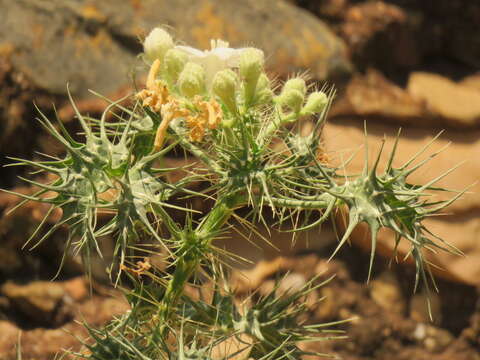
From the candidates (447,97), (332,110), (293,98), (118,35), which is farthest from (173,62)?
(447,97)

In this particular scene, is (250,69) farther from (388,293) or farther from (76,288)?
(388,293)

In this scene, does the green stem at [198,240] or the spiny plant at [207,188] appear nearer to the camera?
the spiny plant at [207,188]

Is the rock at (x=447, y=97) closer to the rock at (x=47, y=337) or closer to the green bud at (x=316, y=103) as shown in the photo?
the rock at (x=47, y=337)

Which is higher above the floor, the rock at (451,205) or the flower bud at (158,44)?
the flower bud at (158,44)

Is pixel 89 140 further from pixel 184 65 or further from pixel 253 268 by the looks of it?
pixel 253 268

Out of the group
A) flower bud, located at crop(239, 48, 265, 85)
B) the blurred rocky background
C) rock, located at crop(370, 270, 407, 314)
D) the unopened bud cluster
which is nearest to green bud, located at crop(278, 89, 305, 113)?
the unopened bud cluster

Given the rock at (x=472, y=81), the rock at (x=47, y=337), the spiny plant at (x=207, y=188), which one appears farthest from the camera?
the rock at (x=472, y=81)

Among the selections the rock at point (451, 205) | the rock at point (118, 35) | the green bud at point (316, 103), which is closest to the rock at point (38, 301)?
the rock at point (118, 35)

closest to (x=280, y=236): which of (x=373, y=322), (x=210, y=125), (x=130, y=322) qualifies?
(x=373, y=322)

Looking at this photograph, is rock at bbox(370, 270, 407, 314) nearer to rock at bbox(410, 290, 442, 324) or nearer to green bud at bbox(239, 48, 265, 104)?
rock at bbox(410, 290, 442, 324)
